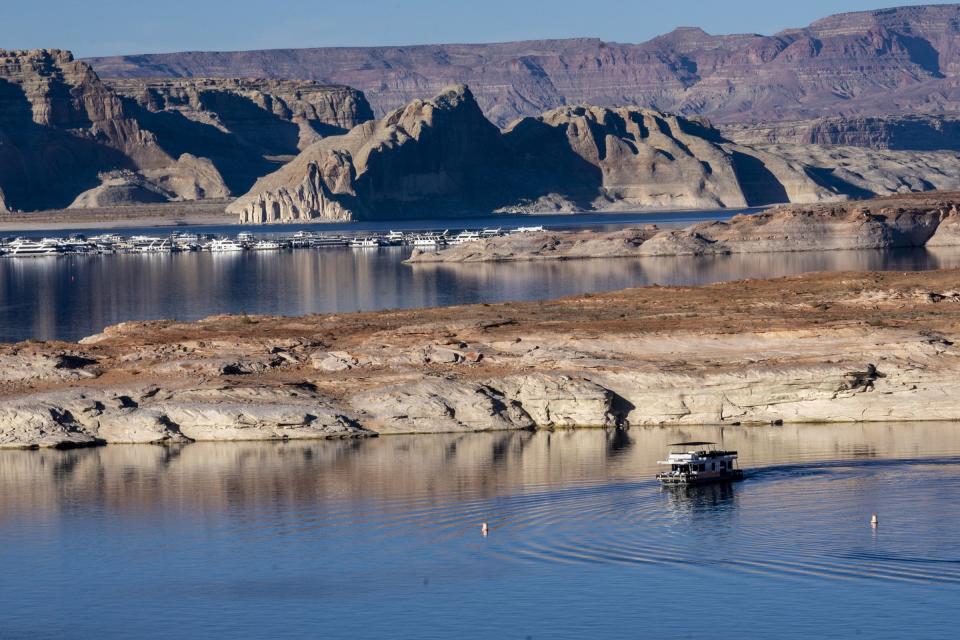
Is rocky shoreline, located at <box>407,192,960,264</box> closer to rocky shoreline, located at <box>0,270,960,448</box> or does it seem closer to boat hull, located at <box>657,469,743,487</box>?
rocky shoreline, located at <box>0,270,960,448</box>

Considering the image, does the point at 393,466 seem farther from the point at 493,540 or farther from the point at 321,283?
the point at 321,283

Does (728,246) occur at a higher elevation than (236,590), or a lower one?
higher

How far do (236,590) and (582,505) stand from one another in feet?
33.8

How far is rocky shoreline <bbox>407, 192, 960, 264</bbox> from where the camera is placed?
598ft

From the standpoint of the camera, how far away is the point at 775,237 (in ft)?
615

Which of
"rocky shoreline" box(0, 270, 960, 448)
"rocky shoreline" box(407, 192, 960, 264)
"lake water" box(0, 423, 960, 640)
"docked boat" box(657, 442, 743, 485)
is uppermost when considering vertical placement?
"rocky shoreline" box(407, 192, 960, 264)

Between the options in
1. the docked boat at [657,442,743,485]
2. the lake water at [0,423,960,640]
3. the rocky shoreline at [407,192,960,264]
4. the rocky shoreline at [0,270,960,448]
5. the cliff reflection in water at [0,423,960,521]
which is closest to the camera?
the lake water at [0,423,960,640]

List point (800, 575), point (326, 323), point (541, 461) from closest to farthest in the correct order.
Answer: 1. point (800, 575)
2. point (541, 461)
3. point (326, 323)

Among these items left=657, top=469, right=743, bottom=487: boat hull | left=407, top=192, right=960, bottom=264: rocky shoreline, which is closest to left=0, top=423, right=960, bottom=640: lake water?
left=657, top=469, right=743, bottom=487: boat hull

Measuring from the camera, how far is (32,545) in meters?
45.5

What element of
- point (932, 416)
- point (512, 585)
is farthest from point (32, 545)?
point (932, 416)

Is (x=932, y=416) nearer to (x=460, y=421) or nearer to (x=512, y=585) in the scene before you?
(x=460, y=421)

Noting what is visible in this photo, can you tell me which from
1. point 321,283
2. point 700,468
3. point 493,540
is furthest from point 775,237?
point 493,540

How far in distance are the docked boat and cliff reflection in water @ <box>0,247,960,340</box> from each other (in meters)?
57.8
